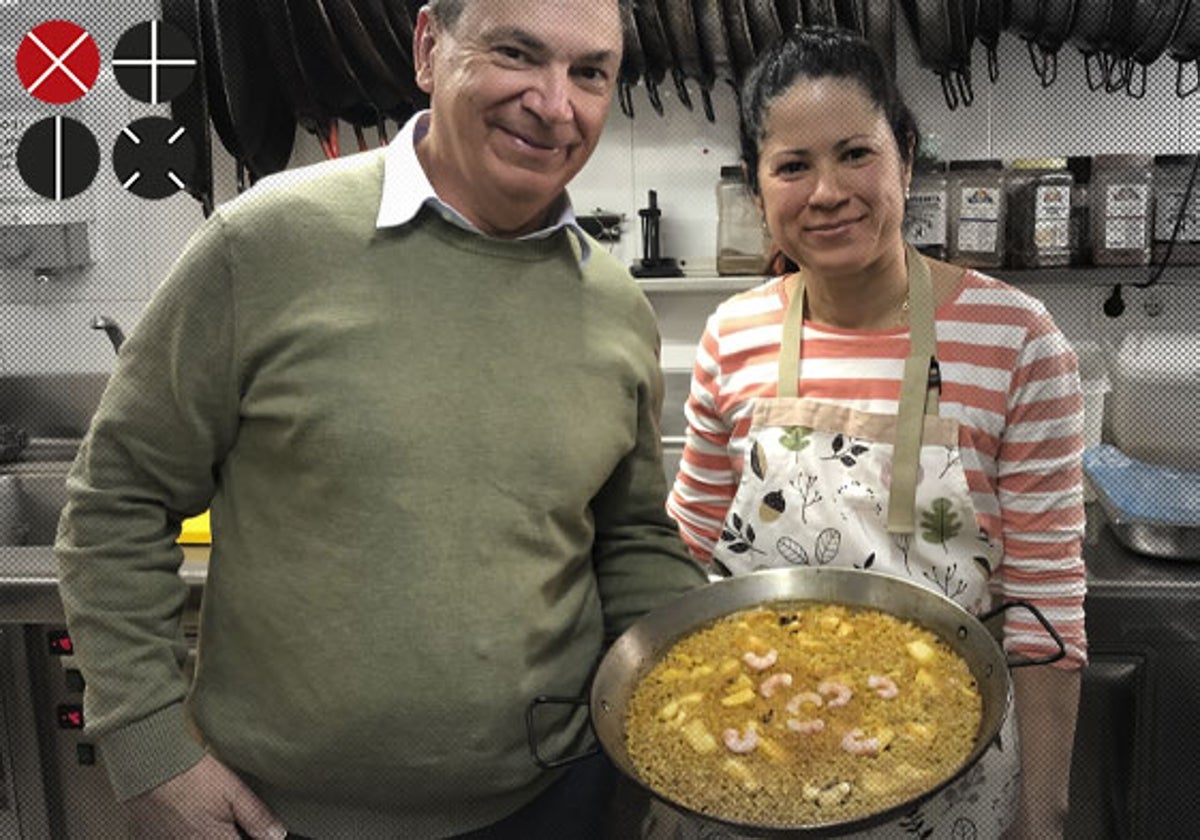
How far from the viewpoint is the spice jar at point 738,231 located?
7.87ft

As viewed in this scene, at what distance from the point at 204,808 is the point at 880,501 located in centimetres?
85

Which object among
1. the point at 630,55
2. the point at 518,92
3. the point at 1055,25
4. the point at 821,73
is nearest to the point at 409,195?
the point at 518,92

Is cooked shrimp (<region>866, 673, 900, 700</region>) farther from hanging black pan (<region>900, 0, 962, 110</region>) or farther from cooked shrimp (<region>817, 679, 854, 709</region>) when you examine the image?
hanging black pan (<region>900, 0, 962, 110</region>)

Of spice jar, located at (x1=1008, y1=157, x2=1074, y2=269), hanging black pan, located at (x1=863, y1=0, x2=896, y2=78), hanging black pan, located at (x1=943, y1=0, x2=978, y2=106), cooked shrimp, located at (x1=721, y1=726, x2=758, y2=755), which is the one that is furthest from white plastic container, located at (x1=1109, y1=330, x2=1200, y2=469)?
cooked shrimp, located at (x1=721, y1=726, x2=758, y2=755)

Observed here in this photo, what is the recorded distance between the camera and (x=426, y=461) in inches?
44.7

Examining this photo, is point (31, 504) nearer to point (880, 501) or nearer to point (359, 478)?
point (359, 478)

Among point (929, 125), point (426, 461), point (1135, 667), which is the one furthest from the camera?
point (929, 125)

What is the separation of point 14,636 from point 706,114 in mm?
1761

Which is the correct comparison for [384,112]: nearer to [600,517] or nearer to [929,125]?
[929,125]

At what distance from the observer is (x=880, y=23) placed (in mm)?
2148

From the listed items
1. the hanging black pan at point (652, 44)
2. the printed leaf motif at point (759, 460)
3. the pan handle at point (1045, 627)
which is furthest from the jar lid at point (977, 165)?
the pan handle at point (1045, 627)

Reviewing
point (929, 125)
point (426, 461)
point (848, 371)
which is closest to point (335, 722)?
point (426, 461)

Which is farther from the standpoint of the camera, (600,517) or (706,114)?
(706,114)

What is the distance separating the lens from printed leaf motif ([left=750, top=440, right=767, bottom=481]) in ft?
4.66
